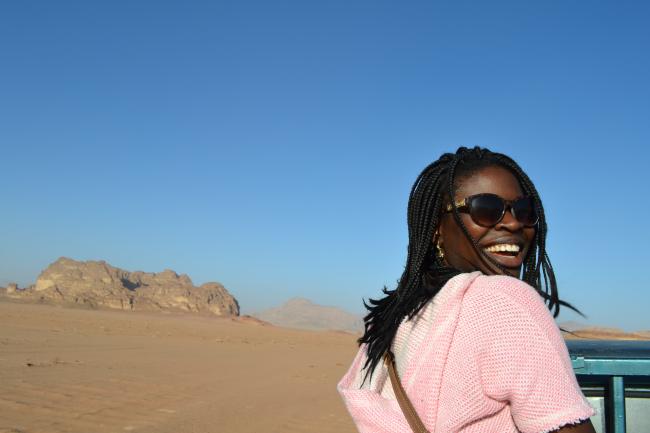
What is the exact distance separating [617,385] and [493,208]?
101cm

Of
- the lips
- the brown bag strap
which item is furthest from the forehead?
the brown bag strap

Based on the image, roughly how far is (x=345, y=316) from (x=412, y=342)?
93166 millimetres

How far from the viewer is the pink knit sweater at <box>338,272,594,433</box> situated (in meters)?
1.12

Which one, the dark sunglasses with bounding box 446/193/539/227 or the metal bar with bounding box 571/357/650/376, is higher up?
the dark sunglasses with bounding box 446/193/539/227

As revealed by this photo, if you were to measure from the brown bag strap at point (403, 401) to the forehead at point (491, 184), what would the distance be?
1.55 feet

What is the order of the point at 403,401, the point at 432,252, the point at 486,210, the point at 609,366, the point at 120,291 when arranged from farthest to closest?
Answer: the point at 120,291, the point at 609,366, the point at 432,252, the point at 486,210, the point at 403,401

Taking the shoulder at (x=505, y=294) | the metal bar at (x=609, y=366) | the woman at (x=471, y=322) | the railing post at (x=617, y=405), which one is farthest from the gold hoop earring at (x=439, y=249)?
the railing post at (x=617, y=405)

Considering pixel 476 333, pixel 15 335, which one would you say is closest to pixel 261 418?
pixel 476 333

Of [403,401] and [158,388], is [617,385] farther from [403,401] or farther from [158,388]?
[158,388]

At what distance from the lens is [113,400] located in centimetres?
717

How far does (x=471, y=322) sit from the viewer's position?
1.21m

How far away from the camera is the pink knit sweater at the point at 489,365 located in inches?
43.9

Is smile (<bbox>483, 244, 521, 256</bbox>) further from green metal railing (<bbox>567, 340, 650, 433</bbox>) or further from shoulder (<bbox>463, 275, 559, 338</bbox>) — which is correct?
green metal railing (<bbox>567, 340, 650, 433</bbox>)

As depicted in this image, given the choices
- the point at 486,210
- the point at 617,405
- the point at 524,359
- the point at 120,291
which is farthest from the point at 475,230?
the point at 120,291
